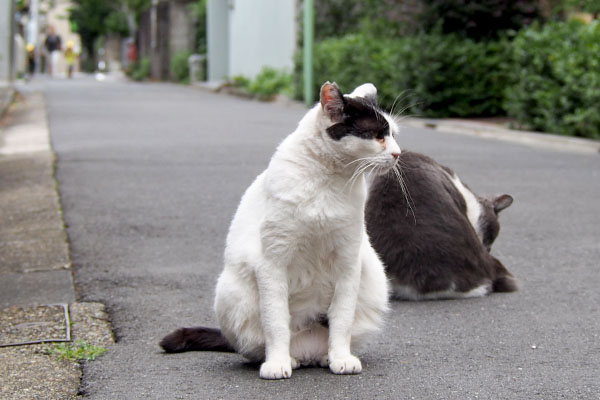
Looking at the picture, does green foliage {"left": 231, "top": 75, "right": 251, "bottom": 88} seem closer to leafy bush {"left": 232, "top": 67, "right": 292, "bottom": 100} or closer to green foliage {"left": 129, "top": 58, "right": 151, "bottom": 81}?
leafy bush {"left": 232, "top": 67, "right": 292, "bottom": 100}

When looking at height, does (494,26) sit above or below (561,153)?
above

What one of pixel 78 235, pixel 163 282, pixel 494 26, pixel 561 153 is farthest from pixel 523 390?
pixel 494 26

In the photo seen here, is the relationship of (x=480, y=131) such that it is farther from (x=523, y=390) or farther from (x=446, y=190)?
(x=523, y=390)

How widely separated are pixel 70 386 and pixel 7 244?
2.92 meters

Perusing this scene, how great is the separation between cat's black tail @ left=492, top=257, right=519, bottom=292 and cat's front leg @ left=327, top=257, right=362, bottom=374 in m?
1.71

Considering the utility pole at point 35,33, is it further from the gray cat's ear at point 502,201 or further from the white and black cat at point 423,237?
the white and black cat at point 423,237

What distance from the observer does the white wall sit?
24.4 m

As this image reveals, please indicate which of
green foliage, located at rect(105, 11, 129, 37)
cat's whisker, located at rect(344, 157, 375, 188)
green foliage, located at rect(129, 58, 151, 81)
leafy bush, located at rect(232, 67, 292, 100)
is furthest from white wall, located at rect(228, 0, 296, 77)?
green foliage, located at rect(105, 11, 129, 37)

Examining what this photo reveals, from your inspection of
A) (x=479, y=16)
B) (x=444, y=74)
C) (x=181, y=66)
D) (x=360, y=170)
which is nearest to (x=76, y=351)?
(x=360, y=170)

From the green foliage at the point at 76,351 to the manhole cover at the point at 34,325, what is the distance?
0.31 ft

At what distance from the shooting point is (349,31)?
23.1 m

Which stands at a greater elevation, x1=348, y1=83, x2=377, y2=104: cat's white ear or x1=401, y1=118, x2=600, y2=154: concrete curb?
x1=348, y1=83, x2=377, y2=104: cat's white ear

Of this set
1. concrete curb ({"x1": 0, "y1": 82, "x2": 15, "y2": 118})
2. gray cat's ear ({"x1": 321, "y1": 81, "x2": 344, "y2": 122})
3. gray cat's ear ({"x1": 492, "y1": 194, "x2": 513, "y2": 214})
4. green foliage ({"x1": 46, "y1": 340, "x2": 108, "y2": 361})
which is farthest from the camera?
concrete curb ({"x1": 0, "y1": 82, "x2": 15, "y2": 118})

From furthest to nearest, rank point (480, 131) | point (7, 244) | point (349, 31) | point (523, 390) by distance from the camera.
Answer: point (349, 31)
point (480, 131)
point (7, 244)
point (523, 390)
